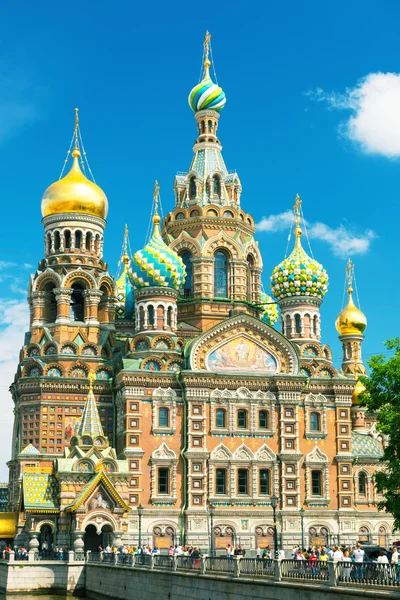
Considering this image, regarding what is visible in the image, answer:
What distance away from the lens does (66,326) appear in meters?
49.5

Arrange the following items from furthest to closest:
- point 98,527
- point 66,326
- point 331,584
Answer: point 66,326
point 98,527
point 331,584

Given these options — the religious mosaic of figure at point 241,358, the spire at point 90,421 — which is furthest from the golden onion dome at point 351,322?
the spire at point 90,421

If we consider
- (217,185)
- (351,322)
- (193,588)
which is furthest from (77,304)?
(193,588)

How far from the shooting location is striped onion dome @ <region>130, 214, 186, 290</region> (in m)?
48.8

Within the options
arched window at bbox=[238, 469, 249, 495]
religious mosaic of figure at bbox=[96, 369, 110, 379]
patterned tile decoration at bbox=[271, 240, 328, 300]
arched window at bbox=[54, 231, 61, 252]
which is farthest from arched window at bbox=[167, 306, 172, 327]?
arched window at bbox=[238, 469, 249, 495]

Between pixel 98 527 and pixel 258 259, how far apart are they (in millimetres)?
19672

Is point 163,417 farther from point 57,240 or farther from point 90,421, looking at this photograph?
point 57,240

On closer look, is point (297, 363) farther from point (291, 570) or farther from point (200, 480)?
point (291, 570)

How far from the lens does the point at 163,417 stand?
153 feet

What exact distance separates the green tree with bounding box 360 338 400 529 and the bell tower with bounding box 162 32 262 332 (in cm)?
1826

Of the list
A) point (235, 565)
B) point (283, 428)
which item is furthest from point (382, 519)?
point (235, 565)

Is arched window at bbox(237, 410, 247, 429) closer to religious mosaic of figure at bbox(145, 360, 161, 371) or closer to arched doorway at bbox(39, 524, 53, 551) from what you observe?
religious mosaic of figure at bbox(145, 360, 161, 371)

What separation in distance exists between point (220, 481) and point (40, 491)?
9130mm

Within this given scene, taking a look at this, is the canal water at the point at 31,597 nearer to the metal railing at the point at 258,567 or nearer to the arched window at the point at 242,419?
the metal railing at the point at 258,567
